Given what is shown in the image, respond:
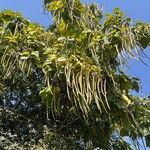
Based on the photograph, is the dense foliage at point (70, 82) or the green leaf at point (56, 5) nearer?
the dense foliage at point (70, 82)

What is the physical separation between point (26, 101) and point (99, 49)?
1.52 m

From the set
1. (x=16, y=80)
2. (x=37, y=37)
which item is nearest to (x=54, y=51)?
(x=37, y=37)

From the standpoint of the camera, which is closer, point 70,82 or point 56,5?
point 70,82

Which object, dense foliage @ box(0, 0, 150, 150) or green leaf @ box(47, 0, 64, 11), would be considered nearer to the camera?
dense foliage @ box(0, 0, 150, 150)

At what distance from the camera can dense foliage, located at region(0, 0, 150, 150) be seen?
247 inches

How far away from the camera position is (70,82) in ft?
20.4

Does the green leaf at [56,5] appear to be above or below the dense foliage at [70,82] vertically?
above

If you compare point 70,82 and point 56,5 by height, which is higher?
point 56,5

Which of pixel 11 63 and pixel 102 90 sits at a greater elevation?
pixel 11 63

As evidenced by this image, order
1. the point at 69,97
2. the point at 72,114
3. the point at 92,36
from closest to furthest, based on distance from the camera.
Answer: the point at 69,97 < the point at 92,36 < the point at 72,114

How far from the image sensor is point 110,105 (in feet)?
21.2

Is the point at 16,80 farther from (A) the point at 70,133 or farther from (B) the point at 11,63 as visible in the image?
(A) the point at 70,133

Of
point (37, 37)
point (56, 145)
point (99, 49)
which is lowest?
point (56, 145)

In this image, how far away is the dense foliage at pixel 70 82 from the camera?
627cm
